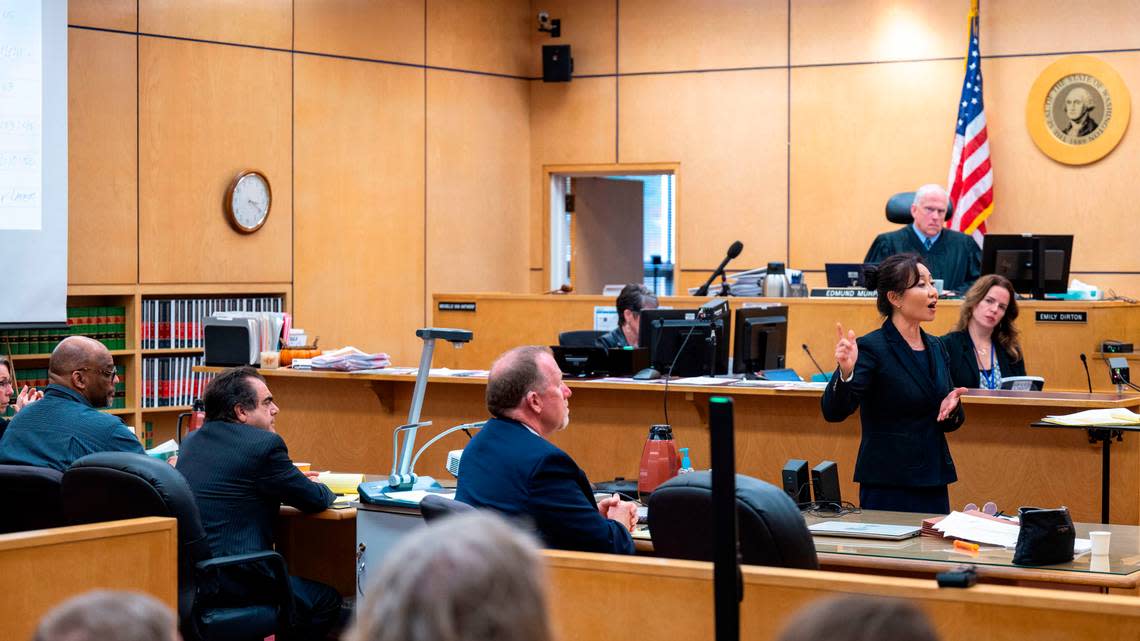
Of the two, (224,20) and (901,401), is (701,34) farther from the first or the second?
(901,401)

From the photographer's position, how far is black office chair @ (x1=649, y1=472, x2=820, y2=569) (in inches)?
115

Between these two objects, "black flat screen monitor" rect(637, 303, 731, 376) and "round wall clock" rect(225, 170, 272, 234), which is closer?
"black flat screen monitor" rect(637, 303, 731, 376)

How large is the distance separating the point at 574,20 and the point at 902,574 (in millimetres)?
7902

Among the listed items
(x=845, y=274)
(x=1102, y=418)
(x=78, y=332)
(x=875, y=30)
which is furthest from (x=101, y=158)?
(x=1102, y=418)

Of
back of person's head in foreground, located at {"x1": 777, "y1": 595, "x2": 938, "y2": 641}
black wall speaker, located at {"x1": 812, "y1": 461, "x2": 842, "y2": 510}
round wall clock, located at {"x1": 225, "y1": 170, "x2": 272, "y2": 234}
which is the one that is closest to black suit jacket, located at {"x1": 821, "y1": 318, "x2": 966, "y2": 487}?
black wall speaker, located at {"x1": 812, "y1": 461, "x2": 842, "y2": 510}

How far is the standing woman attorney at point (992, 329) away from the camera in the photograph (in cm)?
568

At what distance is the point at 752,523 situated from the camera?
2.92m

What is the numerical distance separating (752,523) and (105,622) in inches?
72.7

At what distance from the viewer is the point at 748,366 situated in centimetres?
646

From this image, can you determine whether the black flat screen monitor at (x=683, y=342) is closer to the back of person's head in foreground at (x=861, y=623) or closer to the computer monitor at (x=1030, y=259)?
the computer monitor at (x=1030, y=259)

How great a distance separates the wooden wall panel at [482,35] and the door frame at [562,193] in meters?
0.90

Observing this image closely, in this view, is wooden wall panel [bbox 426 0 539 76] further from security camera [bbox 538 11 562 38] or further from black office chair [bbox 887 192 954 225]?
black office chair [bbox 887 192 954 225]

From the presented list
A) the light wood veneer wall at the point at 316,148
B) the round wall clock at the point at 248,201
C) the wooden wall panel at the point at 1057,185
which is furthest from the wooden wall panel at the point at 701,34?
the round wall clock at the point at 248,201

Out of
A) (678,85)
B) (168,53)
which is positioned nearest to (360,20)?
(168,53)
